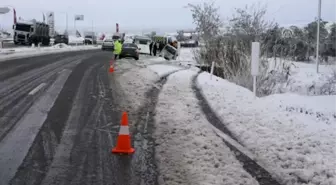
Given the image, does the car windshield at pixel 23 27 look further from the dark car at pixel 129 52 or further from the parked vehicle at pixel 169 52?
the dark car at pixel 129 52

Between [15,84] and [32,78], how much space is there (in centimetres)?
214

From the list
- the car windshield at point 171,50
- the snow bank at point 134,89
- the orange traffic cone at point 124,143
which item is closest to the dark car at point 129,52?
the car windshield at point 171,50

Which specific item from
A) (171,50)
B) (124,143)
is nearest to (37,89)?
(124,143)

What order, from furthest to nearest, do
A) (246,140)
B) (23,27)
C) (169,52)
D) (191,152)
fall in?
1. (23,27)
2. (169,52)
3. (246,140)
4. (191,152)

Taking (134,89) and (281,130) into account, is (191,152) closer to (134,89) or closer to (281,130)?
(281,130)

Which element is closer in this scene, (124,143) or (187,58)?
(124,143)

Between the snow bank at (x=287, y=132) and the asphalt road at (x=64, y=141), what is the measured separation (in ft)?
5.94

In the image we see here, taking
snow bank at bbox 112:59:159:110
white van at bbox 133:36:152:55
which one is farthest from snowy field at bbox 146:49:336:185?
white van at bbox 133:36:152:55

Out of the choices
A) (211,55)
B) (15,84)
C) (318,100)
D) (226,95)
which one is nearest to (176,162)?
(226,95)

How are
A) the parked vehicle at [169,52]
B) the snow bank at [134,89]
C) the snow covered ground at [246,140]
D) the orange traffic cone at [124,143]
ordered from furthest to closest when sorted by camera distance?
Answer: the parked vehicle at [169,52] < the snow bank at [134,89] < the orange traffic cone at [124,143] < the snow covered ground at [246,140]

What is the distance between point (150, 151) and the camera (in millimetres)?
6680

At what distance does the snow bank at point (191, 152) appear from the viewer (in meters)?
5.40

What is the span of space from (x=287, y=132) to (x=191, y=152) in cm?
232

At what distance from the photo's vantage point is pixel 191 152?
6.60 metres
